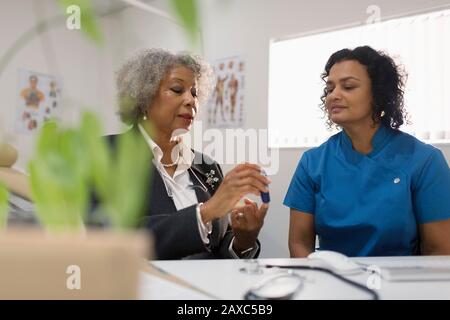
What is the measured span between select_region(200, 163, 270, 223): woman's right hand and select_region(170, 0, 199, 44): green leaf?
504 millimetres

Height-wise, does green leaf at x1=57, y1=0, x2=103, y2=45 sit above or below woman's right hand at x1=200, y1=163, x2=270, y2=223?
above

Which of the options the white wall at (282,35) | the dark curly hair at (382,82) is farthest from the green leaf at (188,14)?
the white wall at (282,35)

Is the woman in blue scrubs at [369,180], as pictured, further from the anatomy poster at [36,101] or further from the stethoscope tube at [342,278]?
the anatomy poster at [36,101]

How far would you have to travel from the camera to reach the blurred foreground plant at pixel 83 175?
0.92ft

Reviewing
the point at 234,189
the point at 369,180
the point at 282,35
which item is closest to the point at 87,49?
the point at 234,189

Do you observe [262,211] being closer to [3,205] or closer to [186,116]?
[186,116]

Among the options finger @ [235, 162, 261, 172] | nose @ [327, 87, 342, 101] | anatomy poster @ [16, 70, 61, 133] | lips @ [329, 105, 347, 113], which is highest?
nose @ [327, 87, 342, 101]

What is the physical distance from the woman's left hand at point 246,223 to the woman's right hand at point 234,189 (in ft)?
0.63

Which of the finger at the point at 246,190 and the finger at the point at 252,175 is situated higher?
the finger at the point at 252,175

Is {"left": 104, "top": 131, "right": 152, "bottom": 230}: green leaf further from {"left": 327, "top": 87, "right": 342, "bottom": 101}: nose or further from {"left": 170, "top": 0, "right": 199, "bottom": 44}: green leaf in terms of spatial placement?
{"left": 327, "top": 87, "right": 342, "bottom": 101}: nose

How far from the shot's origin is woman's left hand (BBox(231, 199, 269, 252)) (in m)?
0.98

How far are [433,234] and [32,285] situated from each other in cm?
113

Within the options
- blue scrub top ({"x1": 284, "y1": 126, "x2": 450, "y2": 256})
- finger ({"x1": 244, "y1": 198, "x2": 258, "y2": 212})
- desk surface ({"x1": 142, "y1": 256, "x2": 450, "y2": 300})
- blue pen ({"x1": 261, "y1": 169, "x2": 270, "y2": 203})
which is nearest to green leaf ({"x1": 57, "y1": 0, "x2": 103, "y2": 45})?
desk surface ({"x1": 142, "y1": 256, "x2": 450, "y2": 300})
